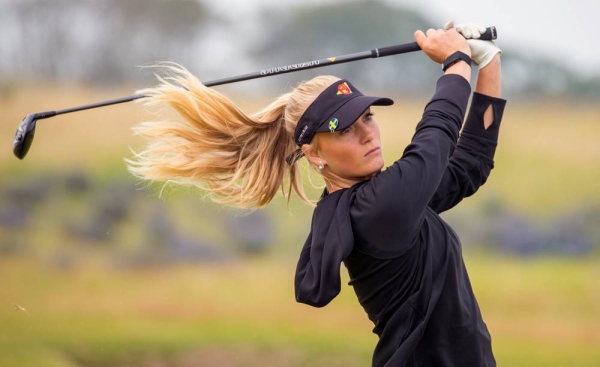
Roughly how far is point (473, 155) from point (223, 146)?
0.77 m

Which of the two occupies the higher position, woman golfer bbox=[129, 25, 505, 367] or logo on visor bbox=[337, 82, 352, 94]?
logo on visor bbox=[337, 82, 352, 94]

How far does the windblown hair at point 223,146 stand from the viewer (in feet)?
8.89

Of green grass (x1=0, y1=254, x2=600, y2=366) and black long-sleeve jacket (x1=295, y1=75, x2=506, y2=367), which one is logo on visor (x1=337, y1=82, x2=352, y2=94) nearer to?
black long-sleeve jacket (x1=295, y1=75, x2=506, y2=367)

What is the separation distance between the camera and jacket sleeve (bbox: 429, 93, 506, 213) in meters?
2.70

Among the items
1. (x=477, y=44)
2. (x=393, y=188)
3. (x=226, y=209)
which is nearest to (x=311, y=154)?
(x=393, y=188)

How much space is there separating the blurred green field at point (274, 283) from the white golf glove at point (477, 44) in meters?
4.14

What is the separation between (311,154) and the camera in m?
2.49

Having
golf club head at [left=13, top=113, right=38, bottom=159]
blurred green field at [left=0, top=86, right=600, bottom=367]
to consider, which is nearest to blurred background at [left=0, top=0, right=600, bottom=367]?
blurred green field at [left=0, top=86, right=600, bottom=367]

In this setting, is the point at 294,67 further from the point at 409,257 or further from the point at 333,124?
the point at 409,257

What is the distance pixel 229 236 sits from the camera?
23.7 ft

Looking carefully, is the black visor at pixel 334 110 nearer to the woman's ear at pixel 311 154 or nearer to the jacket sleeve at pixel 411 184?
the woman's ear at pixel 311 154

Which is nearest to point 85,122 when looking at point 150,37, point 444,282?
point 150,37

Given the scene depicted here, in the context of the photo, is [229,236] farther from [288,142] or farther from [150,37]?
[288,142]

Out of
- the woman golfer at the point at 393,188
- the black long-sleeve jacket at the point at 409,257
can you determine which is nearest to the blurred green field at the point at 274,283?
the woman golfer at the point at 393,188
